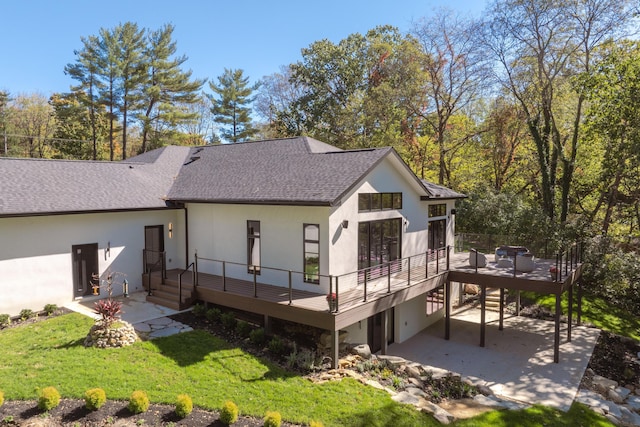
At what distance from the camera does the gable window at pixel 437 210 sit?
17.2 meters

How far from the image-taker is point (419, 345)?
1448 centimetres

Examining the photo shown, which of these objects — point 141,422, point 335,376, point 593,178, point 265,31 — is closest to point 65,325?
point 141,422

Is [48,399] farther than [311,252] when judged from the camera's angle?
No

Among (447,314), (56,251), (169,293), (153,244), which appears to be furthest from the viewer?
(153,244)

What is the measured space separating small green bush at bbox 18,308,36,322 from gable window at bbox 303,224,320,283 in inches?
325

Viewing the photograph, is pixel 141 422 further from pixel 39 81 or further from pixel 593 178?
pixel 39 81

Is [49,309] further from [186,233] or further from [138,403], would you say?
[138,403]

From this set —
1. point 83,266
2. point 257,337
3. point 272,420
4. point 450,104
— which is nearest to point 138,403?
point 272,420

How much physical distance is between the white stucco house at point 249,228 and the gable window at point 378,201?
36 mm

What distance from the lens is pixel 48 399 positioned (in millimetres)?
7109

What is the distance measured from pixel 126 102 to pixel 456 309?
30.3m

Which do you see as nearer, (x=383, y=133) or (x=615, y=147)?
(x=615, y=147)

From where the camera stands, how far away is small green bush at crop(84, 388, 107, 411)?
7.17m

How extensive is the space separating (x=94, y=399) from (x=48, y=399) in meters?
0.78
